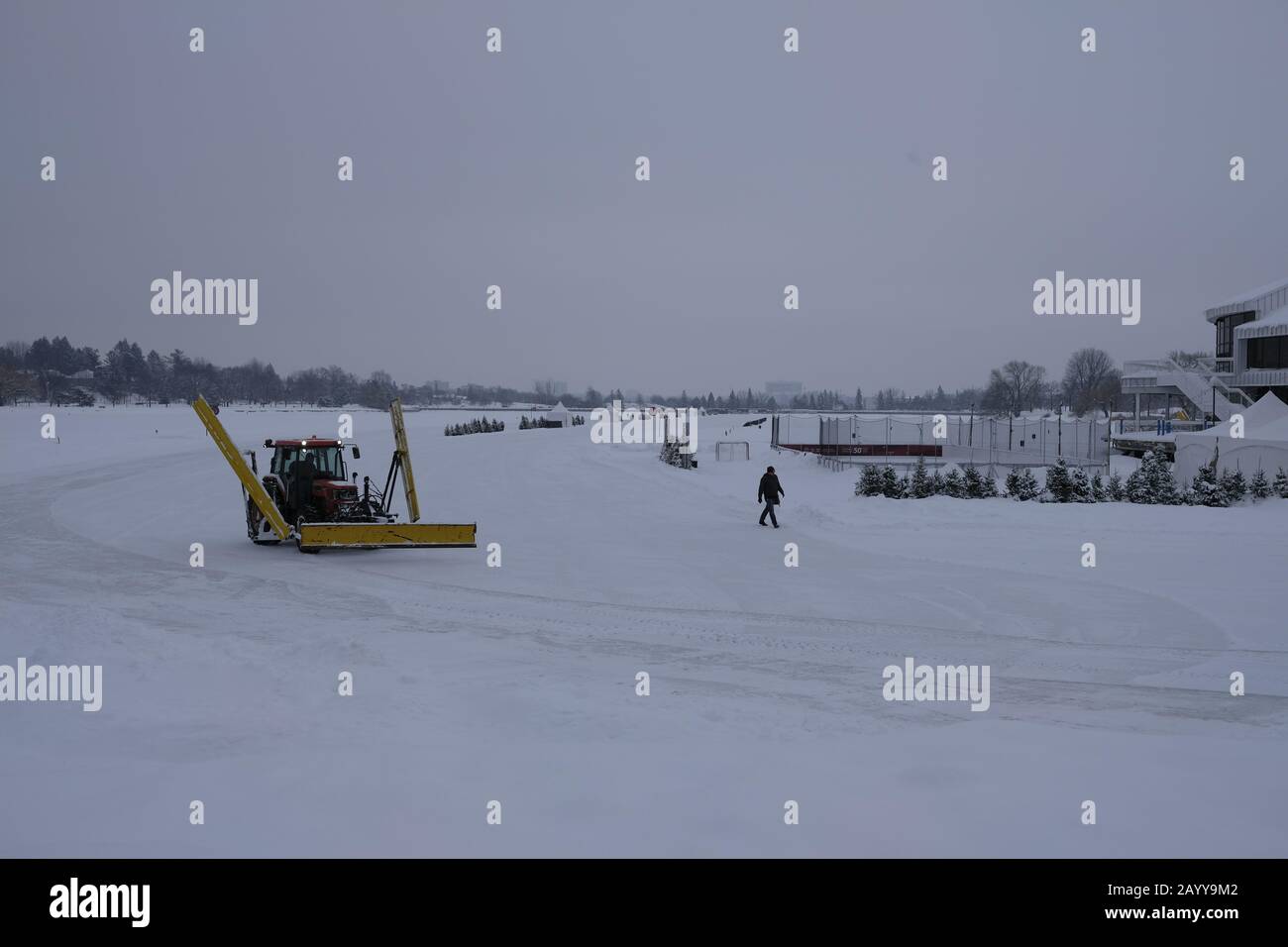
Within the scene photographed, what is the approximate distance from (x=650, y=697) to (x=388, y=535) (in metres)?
8.95

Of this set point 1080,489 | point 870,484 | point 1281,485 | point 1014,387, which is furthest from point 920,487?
point 1014,387

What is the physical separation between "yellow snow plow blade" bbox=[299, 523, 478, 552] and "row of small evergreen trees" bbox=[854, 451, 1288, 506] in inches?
545

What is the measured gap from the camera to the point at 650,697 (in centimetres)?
923

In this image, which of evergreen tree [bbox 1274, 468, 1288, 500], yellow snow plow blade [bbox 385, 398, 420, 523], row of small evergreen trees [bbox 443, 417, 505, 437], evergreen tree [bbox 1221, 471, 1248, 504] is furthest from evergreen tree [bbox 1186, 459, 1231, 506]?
row of small evergreen trees [bbox 443, 417, 505, 437]

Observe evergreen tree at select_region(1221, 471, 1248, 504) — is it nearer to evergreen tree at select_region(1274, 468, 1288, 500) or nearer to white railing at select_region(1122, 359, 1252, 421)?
evergreen tree at select_region(1274, 468, 1288, 500)

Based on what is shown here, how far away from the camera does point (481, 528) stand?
22.1 m

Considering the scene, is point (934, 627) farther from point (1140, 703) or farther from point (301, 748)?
point (301, 748)

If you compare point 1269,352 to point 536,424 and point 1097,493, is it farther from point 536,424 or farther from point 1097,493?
A: point 536,424

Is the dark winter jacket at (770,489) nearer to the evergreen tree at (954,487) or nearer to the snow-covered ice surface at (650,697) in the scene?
the snow-covered ice surface at (650,697)

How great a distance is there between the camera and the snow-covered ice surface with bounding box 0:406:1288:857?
6.16 meters

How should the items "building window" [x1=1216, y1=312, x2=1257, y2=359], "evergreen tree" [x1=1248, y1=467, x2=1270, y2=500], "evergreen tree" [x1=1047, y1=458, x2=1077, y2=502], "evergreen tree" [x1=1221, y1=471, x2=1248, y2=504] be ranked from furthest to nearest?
"building window" [x1=1216, y1=312, x2=1257, y2=359], "evergreen tree" [x1=1047, y1=458, x2=1077, y2=502], "evergreen tree" [x1=1248, y1=467, x2=1270, y2=500], "evergreen tree" [x1=1221, y1=471, x2=1248, y2=504]

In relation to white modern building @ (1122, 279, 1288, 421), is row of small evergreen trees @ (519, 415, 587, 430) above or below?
below
